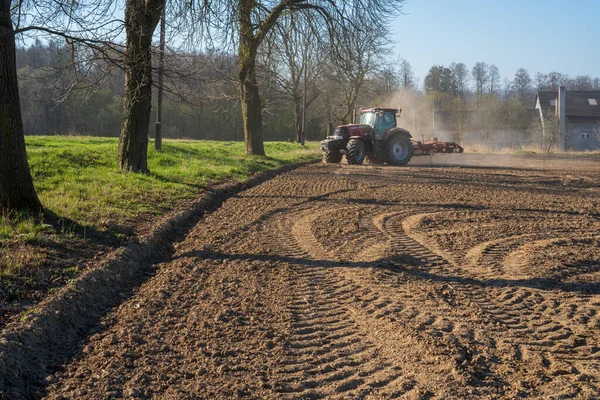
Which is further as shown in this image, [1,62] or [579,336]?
[1,62]

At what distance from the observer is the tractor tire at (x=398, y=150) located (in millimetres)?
24234

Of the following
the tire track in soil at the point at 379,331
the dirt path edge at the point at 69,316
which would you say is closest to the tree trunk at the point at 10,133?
the dirt path edge at the point at 69,316

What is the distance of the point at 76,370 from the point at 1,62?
555cm

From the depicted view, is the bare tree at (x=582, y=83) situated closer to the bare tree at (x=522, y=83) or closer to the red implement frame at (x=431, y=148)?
the bare tree at (x=522, y=83)

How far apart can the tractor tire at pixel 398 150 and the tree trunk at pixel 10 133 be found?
1731cm

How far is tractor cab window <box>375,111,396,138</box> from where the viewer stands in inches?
965

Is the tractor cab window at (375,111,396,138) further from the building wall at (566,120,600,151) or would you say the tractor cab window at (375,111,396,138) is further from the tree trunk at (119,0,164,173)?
the building wall at (566,120,600,151)

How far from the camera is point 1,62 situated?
8289mm

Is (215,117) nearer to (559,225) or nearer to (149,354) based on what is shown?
(559,225)

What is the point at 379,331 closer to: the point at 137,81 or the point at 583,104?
the point at 137,81

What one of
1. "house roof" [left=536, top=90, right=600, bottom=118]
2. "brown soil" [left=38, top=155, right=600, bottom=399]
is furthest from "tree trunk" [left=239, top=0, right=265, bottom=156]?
"house roof" [left=536, top=90, right=600, bottom=118]

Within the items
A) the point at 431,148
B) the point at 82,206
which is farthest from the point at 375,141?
the point at 82,206

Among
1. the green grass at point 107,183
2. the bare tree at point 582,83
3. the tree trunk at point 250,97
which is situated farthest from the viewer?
the bare tree at point 582,83

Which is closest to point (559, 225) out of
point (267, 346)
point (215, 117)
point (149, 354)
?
point (267, 346)
